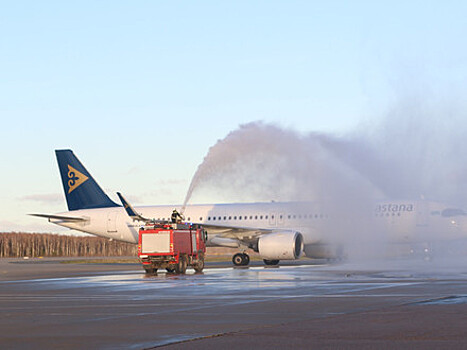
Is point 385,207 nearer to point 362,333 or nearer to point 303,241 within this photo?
point 303,241

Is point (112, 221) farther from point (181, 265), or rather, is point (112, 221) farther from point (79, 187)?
point (181, 265)

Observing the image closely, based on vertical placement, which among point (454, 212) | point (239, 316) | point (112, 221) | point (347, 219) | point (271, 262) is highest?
point (112, 221)

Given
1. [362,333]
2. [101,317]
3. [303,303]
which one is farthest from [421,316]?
[101,317]

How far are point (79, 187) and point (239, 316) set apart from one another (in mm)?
42611

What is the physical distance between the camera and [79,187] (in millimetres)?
56531

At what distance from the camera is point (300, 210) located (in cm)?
4869

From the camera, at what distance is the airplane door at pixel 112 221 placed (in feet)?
180

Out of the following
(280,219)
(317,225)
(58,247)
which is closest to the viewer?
(317,225)

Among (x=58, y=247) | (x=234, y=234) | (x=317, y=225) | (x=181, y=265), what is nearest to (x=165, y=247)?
(x=181, y=265)

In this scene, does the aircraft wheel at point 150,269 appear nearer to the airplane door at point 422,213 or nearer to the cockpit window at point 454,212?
the airplane door at point 422,213

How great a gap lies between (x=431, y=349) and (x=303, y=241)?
37290mm

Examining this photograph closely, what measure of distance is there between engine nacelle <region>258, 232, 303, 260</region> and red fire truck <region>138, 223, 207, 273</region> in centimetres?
888

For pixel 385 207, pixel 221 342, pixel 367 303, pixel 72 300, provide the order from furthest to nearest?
pixel 385 207
pixel 72 300
pixel 367 303
pixel 221 342

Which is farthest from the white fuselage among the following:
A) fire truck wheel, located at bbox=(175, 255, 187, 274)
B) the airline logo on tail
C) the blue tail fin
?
fire truck wheel, located at bbox=(175, 255, 187, 274)
